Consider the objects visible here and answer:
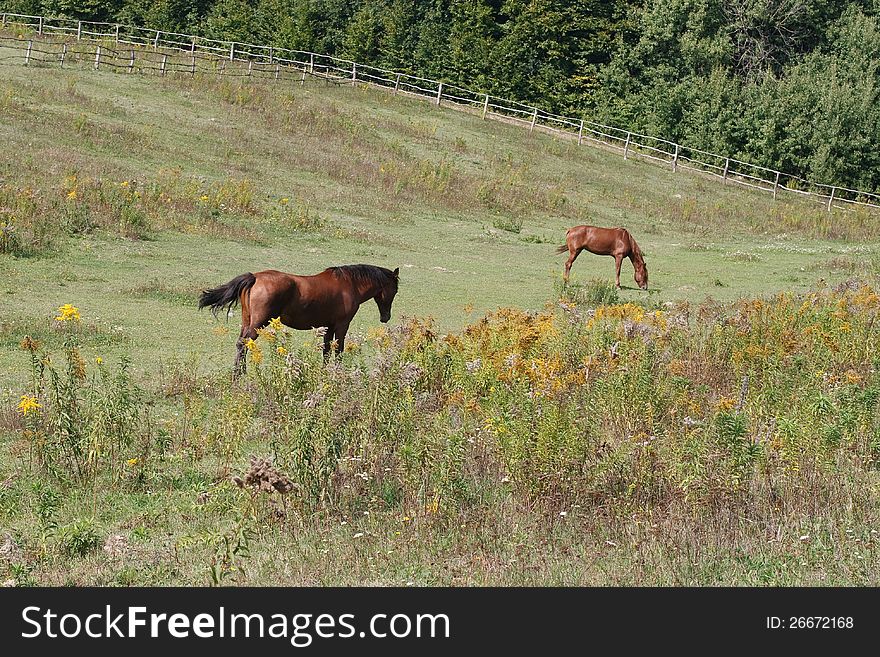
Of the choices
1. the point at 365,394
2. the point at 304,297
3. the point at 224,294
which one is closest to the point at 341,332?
the point at 304,297

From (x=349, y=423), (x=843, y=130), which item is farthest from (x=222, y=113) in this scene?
(x=349, y=423)

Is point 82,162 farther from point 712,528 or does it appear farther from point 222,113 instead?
point 712,528

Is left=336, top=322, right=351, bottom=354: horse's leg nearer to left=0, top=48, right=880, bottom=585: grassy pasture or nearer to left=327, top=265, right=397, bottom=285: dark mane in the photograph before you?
left=0, top=48, right=880, bottom=585: grassy pasture

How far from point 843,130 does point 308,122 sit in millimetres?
30277

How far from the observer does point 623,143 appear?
2313 inches

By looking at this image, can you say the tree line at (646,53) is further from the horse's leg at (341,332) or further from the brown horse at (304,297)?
the horse's leg at (341,332)

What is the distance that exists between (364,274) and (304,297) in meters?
0.99

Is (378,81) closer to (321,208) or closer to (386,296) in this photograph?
(321,208)

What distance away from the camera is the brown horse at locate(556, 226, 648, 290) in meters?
24.2

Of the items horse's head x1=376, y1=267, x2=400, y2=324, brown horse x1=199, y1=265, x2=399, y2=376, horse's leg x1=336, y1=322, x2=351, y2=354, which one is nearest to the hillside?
brown horse x1=199, y1=265, x2=399, y2=376

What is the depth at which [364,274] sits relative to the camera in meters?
13.8

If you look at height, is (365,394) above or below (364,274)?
below

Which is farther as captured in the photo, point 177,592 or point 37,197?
point 37,197

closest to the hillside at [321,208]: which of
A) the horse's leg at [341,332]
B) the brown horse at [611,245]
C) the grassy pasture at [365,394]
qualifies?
the grassy pasture at [365,394]
